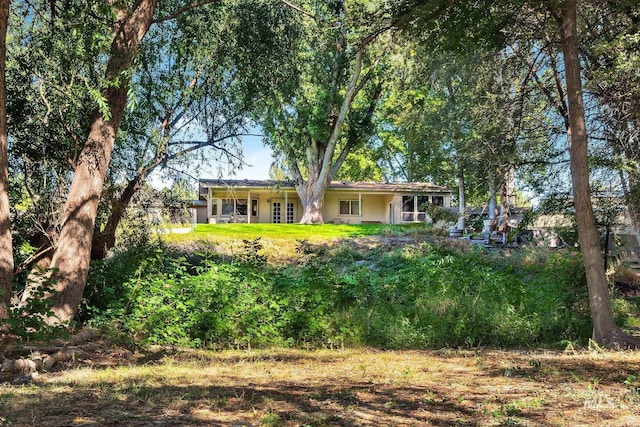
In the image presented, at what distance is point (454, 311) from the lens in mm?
8617

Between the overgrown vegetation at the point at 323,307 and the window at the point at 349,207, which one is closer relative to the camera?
the overgrown vegetation at the point at 323,307

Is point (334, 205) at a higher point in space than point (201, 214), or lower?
higher

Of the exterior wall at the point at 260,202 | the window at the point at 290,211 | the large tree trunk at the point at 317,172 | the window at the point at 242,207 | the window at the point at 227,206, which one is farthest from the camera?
the window at the point at 290,211

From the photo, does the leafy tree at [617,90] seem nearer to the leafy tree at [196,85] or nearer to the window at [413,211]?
the leafy tree at [196,85]

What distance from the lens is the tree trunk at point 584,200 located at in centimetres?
732

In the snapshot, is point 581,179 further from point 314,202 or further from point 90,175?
point 314,202

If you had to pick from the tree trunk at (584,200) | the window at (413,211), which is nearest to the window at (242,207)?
the window at (413,211)

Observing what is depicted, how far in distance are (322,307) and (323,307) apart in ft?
0.15

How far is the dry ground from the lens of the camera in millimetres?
3471

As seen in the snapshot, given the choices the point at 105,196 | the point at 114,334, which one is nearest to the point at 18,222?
the point at 105,196

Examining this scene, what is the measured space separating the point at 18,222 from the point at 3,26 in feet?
11.8

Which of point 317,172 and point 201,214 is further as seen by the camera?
point 201,214

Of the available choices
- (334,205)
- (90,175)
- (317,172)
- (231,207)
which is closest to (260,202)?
(231,207)

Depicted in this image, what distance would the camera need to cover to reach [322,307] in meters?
7.83
